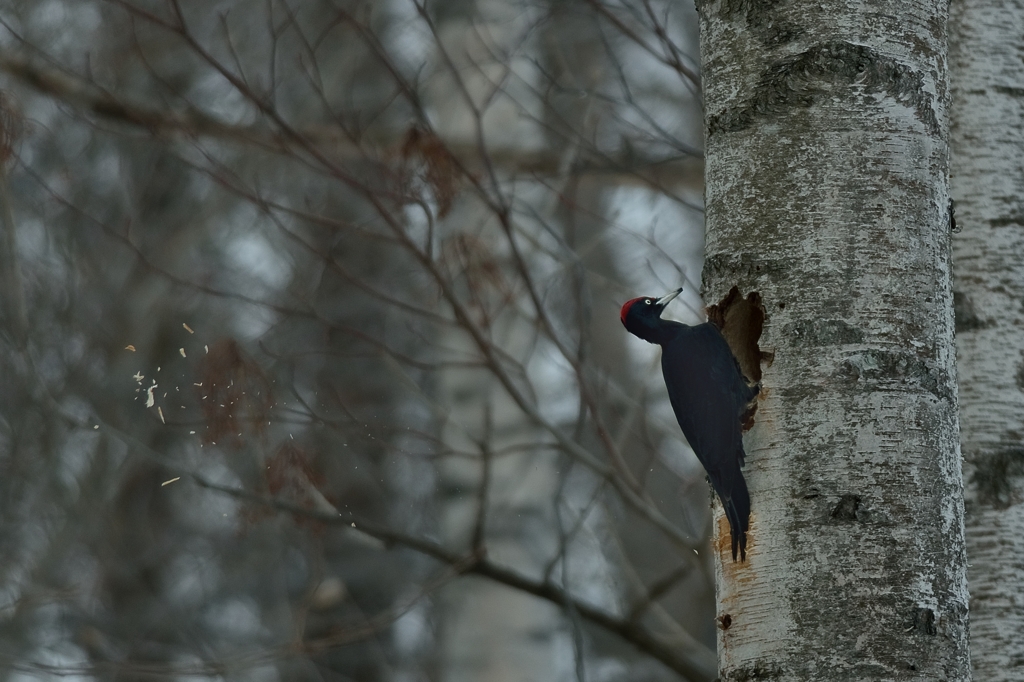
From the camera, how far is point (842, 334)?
54.6 inches

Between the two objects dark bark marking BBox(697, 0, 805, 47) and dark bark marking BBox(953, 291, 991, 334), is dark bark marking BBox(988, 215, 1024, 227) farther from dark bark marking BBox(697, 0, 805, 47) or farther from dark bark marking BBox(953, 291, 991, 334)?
dark bark marking BBox(697, 0, 805, 47)

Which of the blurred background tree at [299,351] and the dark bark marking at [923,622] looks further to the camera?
the blurred background tree at [299,351]

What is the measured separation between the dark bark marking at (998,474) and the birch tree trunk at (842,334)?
0.91m

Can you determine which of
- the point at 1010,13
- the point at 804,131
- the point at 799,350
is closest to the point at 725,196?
the point at 804,131

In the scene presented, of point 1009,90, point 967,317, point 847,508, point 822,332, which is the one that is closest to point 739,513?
point 847,508

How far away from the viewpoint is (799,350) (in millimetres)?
1405

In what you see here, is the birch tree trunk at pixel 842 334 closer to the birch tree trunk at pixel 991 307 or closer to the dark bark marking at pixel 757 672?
the dark bark marking at pixel 757 672

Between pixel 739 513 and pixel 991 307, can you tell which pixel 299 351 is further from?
pixel 739 513

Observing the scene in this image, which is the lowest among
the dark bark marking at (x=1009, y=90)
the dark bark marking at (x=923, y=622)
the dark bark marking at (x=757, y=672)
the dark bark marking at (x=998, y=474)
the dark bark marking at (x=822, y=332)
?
the dark bark marking at (x=757, y=672)

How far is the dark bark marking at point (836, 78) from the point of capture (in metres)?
1.47

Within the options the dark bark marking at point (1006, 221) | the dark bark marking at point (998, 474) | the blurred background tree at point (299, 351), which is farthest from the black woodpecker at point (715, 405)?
the blurred background tree at point (299, 351)

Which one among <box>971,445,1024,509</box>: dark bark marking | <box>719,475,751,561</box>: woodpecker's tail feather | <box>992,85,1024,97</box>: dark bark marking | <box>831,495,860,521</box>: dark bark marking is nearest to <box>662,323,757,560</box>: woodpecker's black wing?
<box>719,475,751,561</box>: woodpecker's tail feather

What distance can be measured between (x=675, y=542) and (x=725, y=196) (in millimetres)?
1846

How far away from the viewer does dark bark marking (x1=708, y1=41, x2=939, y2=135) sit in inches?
58.0
